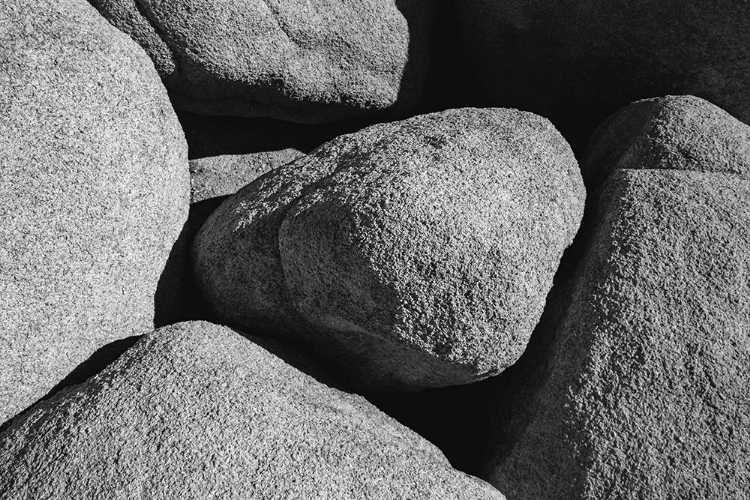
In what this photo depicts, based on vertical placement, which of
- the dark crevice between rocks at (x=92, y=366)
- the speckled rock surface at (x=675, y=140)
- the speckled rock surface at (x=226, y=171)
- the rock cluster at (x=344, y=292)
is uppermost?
the speckled rock surface at (x=675, y=140)

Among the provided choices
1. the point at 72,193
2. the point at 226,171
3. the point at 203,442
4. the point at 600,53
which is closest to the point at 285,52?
the point at 226,171

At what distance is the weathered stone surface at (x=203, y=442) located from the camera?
36.8 inches

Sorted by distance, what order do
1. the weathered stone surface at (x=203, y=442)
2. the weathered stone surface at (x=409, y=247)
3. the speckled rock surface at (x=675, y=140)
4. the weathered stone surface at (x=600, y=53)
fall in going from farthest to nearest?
1. the weathered stone surface at (x=600, y=53)
2. the speckled rock surface at (x=675, y=140)
3. the weathered stone surface at (x=409, y=247)
4. the weathered stone surface at (x=203, y=442)

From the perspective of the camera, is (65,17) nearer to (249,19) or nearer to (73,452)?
(249,19)

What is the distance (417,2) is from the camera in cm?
151

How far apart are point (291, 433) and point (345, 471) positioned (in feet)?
0.28

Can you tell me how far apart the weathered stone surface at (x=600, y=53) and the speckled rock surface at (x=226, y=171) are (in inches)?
19.2

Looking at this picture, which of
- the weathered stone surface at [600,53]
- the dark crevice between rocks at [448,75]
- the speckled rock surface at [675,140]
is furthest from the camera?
the dark crevice between rocks at [448,75]

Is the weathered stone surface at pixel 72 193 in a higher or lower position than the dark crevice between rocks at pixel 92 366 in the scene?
higher

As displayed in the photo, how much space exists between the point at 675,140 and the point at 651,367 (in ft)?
1.32

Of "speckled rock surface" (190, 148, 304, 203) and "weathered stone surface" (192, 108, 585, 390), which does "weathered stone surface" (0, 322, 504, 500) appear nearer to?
"weathered stone surface" (192, 108, 585, 390)

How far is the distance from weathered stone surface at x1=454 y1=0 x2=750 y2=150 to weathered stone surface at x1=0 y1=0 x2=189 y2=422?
71 centimetres

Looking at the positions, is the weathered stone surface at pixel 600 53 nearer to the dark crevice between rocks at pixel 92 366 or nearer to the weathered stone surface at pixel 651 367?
the weathered stone surface at pixel 651 367

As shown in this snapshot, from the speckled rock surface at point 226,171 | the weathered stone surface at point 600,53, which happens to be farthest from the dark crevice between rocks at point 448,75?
the speckled rock surface at point 226,171
